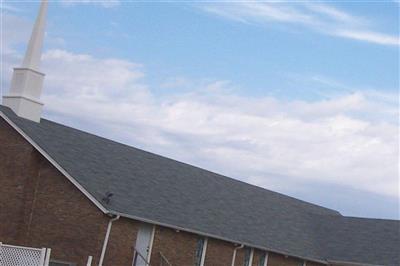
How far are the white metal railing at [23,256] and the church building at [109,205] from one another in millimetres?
5233

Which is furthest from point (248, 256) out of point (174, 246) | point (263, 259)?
point (174, 246)

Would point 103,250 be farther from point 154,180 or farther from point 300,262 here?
point 300,262

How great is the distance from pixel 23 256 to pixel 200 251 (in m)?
11.4

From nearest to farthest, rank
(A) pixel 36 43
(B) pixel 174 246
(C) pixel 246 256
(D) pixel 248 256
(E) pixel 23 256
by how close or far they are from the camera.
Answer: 1. (E) pixel 23 256
2. (B) pixel 174 246
3. (A) pixel 36 43
4. (C) pixel 246 256
5. (D) pixel 248 256

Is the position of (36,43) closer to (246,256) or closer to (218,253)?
(218,253)

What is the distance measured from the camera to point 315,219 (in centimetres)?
4538

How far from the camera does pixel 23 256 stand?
23984 millimetres

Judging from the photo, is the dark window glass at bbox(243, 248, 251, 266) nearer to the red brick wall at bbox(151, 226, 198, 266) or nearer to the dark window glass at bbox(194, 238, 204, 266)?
the dark window glass at bbox(194, 238, 204, 266)

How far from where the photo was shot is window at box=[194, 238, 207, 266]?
3388 centimetres

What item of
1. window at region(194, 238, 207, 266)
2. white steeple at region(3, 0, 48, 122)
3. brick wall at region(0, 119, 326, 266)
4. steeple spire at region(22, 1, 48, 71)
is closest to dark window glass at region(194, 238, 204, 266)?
window at region(194, 238, 207, 266)

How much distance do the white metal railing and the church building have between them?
523 cm

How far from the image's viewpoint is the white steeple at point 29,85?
1280 inches

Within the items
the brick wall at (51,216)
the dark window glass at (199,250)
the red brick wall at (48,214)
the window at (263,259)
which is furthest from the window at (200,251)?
the window at (263,259)

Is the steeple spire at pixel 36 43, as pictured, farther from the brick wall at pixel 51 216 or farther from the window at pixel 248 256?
the window at pixel 248 256
